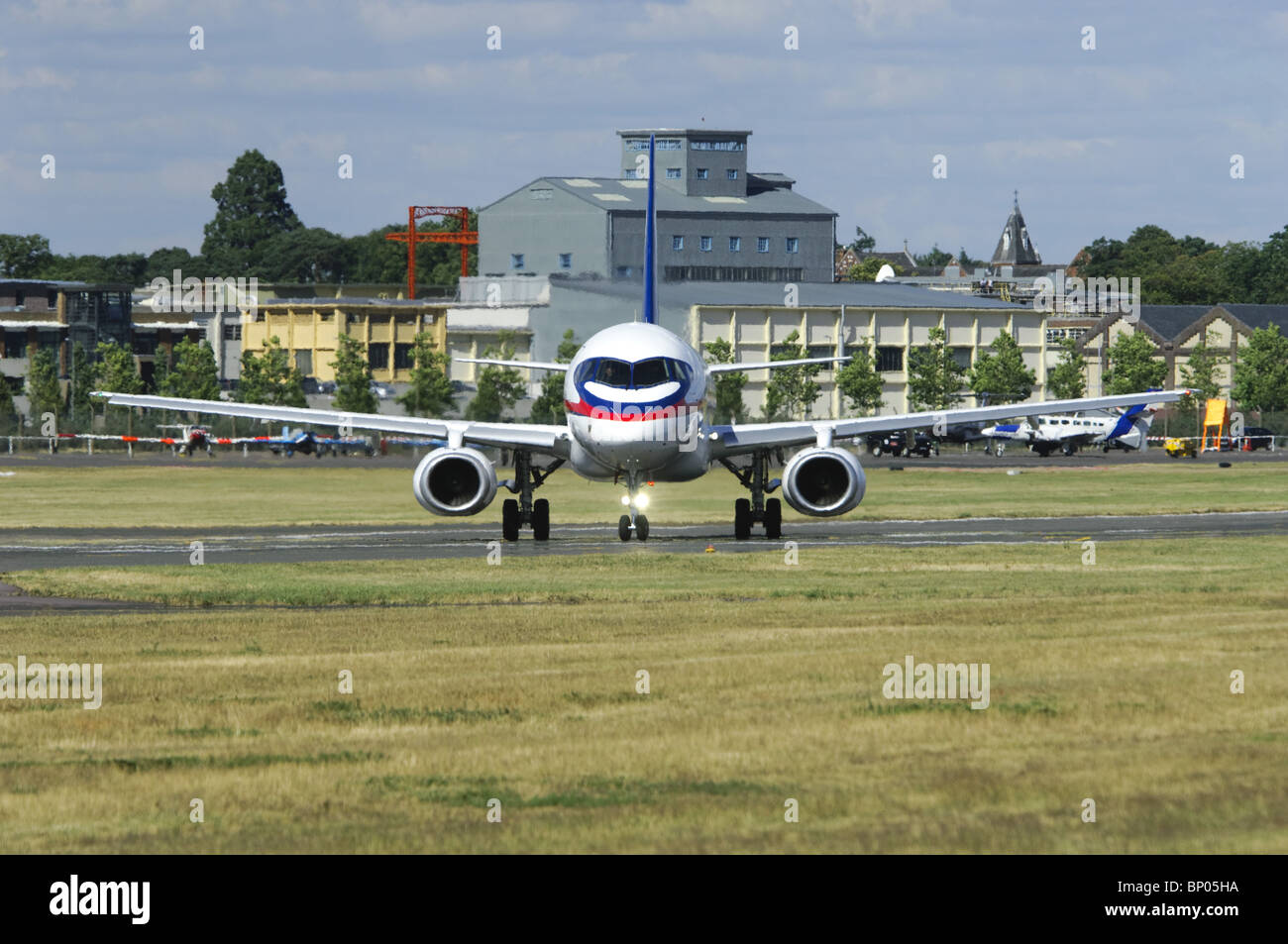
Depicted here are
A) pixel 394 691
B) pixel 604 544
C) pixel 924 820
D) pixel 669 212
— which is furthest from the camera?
pixel 669 212

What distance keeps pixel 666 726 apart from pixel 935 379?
141m

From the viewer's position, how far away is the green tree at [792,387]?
147 metres

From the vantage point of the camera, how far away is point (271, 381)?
479 ft

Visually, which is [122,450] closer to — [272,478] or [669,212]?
[272,478]

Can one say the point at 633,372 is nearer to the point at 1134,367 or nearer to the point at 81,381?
the point at 81,381

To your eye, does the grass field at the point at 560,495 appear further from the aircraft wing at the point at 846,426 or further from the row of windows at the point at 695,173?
the row of windows at the point at 695,173

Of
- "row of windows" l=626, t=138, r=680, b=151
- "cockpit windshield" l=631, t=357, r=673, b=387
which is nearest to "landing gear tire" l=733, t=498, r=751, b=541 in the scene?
"cockpit windshield" l=631, t=357, r=673, b=387

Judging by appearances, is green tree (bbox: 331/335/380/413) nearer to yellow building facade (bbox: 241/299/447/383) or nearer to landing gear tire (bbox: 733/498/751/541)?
yellow building facade (bbox: 241/299/447/383)

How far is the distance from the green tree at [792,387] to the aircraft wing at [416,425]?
95.6m

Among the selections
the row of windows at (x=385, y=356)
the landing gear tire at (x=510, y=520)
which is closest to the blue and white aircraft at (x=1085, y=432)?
the row of windows at (x=385, y=356)

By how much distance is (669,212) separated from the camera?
182000 millimetres

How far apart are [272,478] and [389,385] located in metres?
85.0

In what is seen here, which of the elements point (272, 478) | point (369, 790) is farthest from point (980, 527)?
point (272, 478)

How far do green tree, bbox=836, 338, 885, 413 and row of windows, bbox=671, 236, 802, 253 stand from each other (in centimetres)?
2920
